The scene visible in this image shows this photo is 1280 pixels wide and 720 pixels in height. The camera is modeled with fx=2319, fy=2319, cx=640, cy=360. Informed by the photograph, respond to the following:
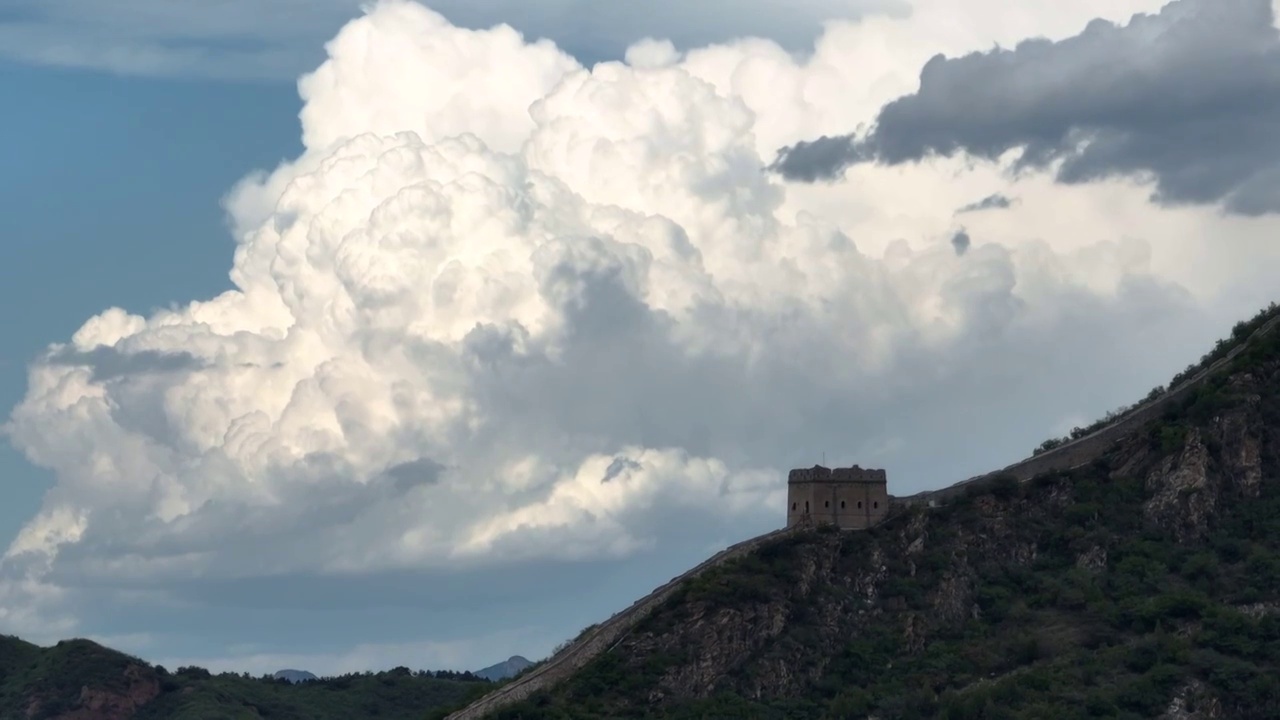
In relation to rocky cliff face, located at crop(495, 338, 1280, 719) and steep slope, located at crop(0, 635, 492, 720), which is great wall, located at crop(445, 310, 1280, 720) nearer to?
rocky cliff face, located at crop(495, 338, 1280, 719)

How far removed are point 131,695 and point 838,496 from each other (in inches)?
3095

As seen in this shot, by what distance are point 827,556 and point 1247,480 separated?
78.7 feet

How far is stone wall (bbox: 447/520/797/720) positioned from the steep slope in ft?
165

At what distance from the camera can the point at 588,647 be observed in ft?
406

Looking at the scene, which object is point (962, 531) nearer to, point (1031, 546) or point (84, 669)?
point (1031, 546)

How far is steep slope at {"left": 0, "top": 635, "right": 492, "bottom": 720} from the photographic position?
587 feet

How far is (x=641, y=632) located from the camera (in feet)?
405

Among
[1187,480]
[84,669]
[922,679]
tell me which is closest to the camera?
[922,679]

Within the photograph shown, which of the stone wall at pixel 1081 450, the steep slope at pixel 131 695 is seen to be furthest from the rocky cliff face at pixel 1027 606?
the steep slope at pixel 131 695

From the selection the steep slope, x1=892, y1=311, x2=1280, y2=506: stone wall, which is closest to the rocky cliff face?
x1=892, y1=311, x2=1280, y2=506: stone wall

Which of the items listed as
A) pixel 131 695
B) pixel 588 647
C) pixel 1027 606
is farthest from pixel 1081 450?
pixel 131 695

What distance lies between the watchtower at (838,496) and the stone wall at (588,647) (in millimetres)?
Result: 1739

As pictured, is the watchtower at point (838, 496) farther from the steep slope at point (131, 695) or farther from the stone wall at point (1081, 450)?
the steep slope at point (131, 695)

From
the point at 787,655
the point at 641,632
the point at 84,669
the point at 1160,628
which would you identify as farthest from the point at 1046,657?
the point at 84,669
